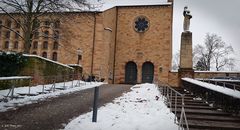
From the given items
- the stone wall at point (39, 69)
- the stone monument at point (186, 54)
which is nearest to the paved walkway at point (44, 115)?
the stone wall at point (39, 69)

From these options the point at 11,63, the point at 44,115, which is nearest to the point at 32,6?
the point at 11,63

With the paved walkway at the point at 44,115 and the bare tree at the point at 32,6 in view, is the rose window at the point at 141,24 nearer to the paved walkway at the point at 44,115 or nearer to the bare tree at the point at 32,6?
the bare tree at the point at 32,6

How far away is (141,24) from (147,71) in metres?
6.21

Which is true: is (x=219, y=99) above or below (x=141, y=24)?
below

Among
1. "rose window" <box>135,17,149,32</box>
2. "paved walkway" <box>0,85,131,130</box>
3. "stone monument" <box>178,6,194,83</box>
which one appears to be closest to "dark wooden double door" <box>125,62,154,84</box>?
"rose window" <box>135,17,149,32</box>

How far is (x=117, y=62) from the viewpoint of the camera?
136 ft

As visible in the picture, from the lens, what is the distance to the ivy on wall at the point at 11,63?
17.6m

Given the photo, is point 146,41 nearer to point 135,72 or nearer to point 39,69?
point 135,72

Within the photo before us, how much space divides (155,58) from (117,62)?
4.93 m

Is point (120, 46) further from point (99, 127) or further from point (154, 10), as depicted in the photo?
point (99, 127)

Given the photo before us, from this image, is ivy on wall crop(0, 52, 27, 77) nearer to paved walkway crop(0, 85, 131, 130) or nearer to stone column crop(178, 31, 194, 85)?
Result: paved walkway crop(0, 85, 131, 130)

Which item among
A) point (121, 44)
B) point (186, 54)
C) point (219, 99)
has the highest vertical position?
point (121, 44)

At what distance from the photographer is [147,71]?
4062 centimetres

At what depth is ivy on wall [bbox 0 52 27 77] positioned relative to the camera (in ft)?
57.8
